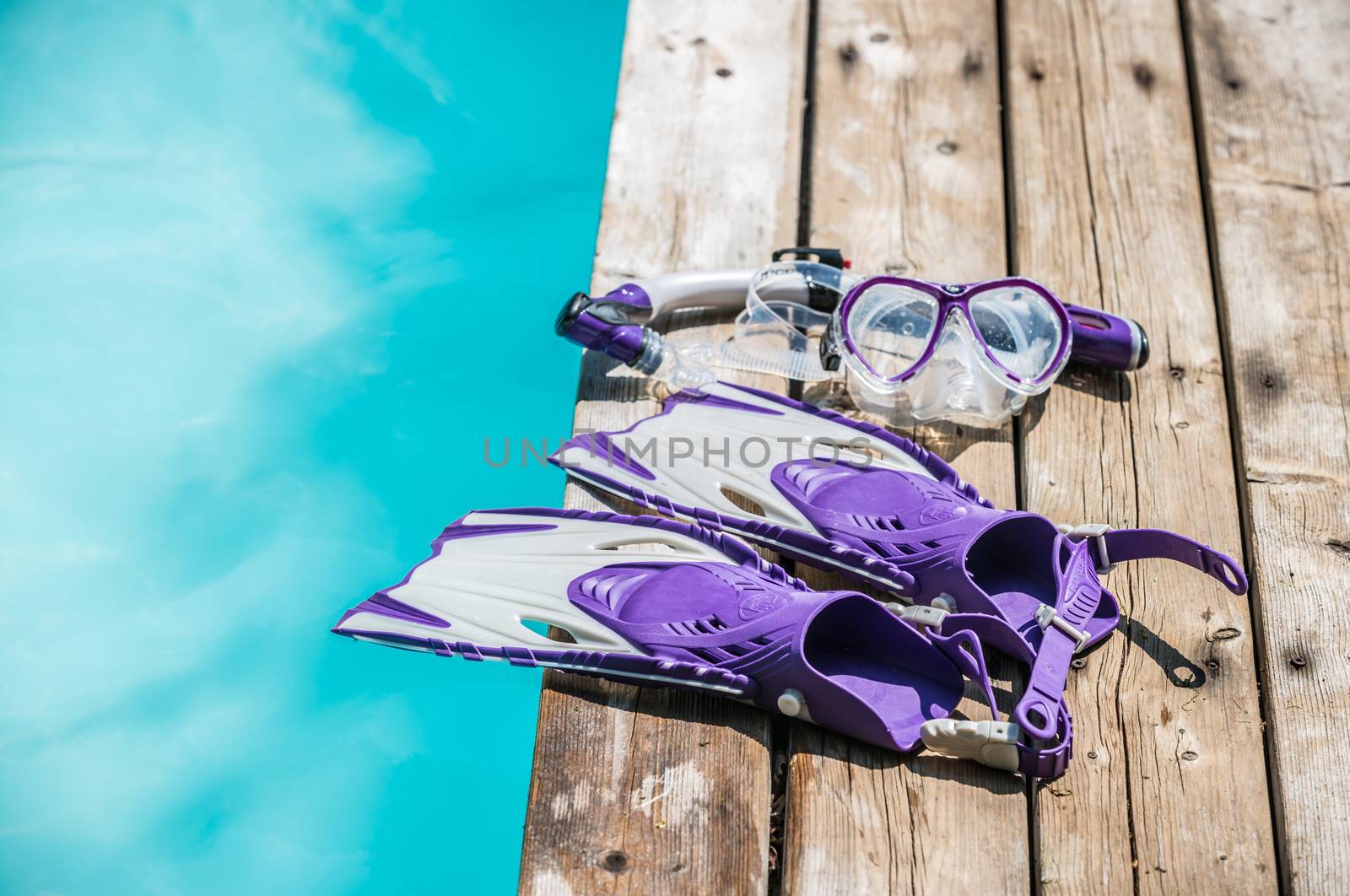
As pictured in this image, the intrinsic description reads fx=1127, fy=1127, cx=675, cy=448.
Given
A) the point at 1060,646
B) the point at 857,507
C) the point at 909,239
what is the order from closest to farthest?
the point at 1060,646 < the point at 857,507 < the point at 909,239

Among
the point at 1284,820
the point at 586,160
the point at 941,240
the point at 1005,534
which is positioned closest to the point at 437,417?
the point at 586,160

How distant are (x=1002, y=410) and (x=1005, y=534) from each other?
432mm

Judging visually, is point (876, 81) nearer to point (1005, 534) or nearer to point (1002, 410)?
point (1002, 410)

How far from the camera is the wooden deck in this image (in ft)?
5.78

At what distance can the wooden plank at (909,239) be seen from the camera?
174 centimetres

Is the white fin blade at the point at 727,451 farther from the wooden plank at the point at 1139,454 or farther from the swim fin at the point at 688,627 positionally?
the wooden plank at the point at 1139,454

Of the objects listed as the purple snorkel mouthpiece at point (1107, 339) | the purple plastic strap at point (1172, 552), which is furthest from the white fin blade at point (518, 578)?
the purple snorkel mouthpiece at point (1107, 339)

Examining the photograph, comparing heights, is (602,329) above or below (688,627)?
above

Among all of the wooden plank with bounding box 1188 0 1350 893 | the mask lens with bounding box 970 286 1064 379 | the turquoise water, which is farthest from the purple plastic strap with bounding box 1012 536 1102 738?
the turquoise water

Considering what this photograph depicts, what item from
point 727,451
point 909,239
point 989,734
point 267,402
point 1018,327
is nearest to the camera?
point 989,734

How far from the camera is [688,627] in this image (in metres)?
1.89

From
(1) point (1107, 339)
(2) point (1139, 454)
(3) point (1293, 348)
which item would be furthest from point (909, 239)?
(3) point (1293, 348)

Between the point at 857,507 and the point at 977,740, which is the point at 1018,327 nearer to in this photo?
the point at 857,507

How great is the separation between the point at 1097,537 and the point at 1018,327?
55cm
